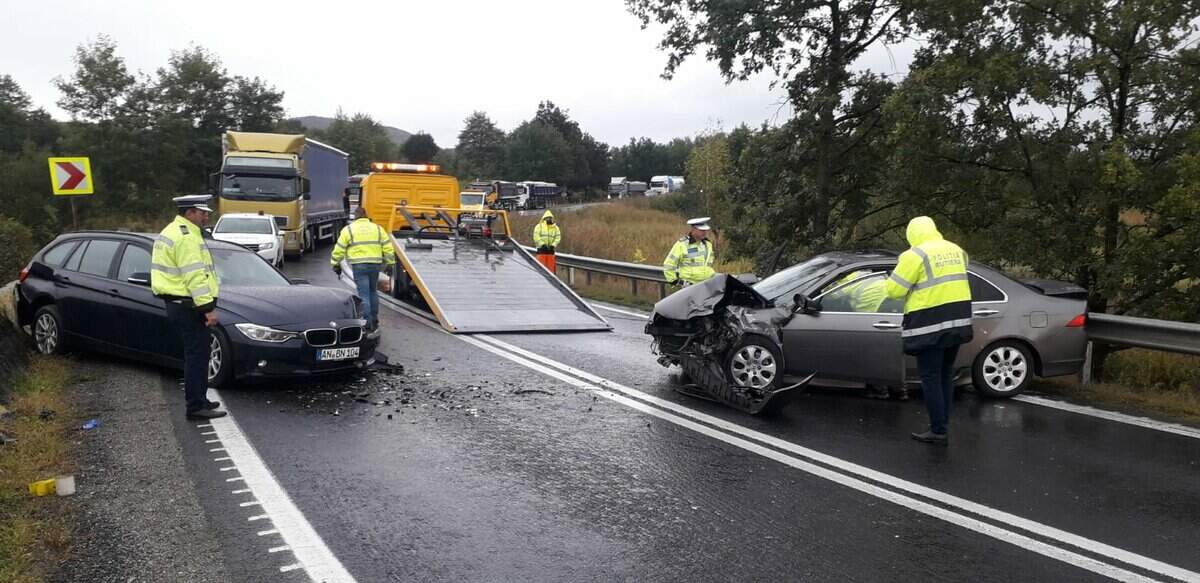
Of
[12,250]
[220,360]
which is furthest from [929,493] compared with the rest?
[12,250]

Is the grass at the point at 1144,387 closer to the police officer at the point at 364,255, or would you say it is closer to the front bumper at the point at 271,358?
the front bumper at the point at 271,358

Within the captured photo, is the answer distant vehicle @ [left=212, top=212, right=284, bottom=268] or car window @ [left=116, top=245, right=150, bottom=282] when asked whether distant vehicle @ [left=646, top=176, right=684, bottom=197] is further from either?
car window @ [left=116, top=245, right=150, bottom=282]

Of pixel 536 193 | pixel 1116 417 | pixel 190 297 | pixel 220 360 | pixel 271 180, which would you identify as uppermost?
pixel 536 193

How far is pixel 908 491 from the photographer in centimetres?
539

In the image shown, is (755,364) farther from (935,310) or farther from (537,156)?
(537,156)

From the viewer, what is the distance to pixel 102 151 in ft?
116

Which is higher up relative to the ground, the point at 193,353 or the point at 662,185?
the point at 662,185

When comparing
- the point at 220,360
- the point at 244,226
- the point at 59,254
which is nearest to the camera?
the point at 220,360

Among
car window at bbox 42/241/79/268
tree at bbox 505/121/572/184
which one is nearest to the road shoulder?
car window at bbox 42/241/79/268

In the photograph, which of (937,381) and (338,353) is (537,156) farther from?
(937,381)

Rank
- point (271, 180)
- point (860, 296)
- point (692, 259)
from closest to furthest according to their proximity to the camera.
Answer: point (860, 296)
point (692, 259)
point (271, 180)

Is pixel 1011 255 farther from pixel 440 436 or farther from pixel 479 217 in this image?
pixel 479 217

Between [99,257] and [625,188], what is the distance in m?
79.5

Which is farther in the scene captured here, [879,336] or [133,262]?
[133,262]
